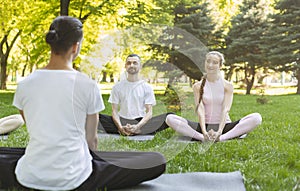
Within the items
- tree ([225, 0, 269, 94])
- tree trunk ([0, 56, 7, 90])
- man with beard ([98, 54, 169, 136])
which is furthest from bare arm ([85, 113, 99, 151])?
tree trunk ([0, 56, 7, 90])

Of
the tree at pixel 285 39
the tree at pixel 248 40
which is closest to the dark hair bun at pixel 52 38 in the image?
the tree at pixel 285 39

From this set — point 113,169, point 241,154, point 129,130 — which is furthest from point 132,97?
point 113,169

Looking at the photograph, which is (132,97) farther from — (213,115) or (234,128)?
(234,128)

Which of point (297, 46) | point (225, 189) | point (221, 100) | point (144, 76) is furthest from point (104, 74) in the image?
point (297, 46)

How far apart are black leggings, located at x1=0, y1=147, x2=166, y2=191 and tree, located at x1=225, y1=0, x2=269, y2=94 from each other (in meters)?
14.8

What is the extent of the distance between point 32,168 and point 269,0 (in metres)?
18.1

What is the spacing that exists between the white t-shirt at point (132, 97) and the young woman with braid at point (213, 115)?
0.40m

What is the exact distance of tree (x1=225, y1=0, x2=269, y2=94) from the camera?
1681 cm

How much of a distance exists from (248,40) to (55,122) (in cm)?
1576

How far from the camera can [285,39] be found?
52.2 ft

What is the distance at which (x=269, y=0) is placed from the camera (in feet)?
60.4

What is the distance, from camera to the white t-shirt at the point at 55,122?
2006 mm

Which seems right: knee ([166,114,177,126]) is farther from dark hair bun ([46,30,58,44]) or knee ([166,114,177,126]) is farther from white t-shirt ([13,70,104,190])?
dark hair bun ([46,30,58,44])

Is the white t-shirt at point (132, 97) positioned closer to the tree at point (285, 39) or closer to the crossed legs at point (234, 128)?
the crossed legs at point (234, 128)
